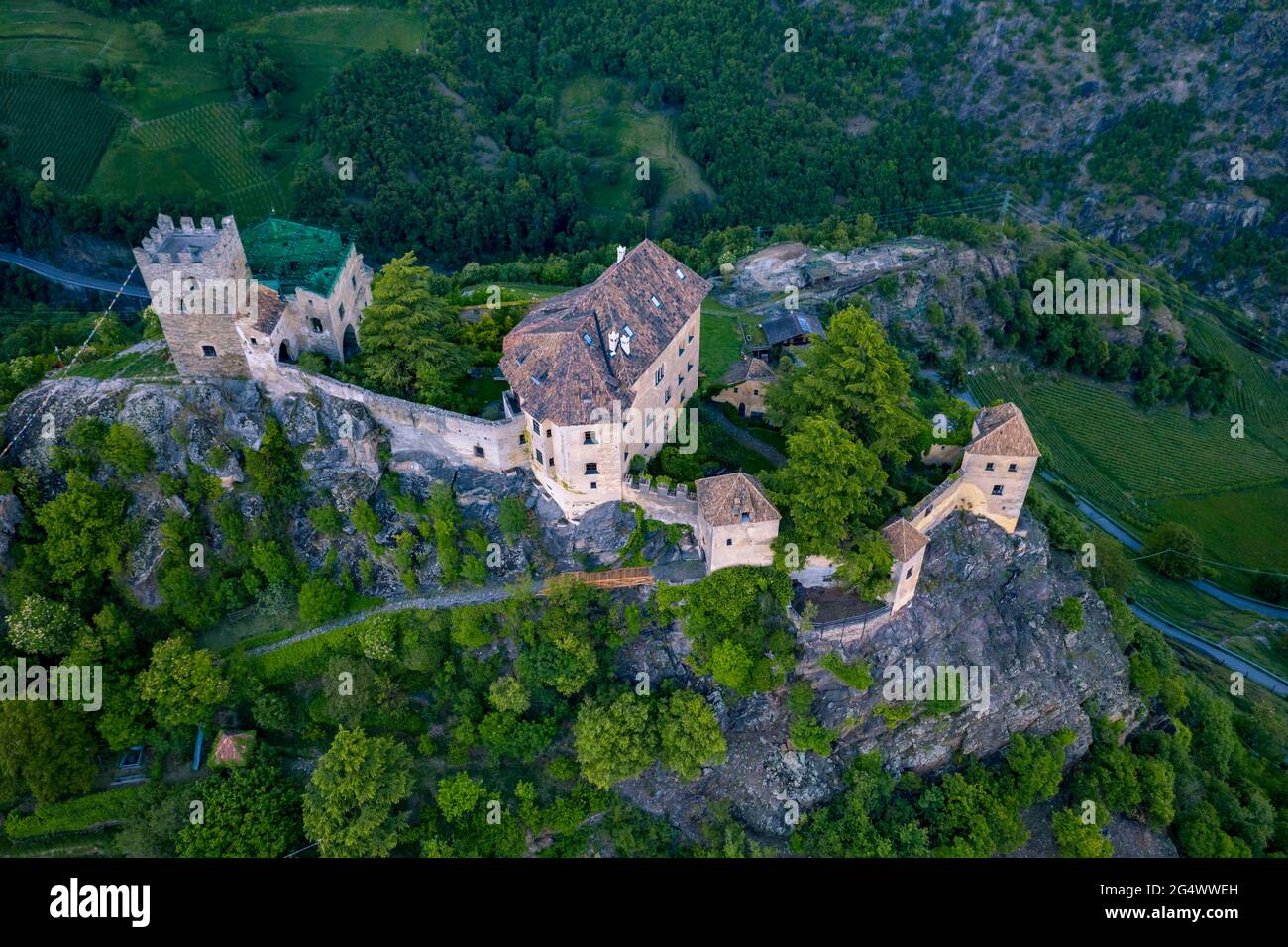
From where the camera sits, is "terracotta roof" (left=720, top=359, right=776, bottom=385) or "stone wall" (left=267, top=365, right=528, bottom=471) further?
"terracotta roof" (left=720, top=359, right=776, bottom=385)

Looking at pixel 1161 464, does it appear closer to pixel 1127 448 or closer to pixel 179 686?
pixel 1127 448

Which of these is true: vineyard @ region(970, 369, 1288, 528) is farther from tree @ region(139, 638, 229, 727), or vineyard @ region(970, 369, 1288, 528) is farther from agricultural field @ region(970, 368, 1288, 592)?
tree @ region(139, 638, 229, 727)

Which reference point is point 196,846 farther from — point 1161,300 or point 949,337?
point 1161,300

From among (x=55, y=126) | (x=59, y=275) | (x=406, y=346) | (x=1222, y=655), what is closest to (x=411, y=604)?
(x=406, y=346)

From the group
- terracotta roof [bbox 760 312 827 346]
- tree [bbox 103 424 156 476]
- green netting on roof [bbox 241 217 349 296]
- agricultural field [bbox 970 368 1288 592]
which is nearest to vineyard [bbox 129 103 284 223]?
green netting on roof [bbox 241 217 349 296]

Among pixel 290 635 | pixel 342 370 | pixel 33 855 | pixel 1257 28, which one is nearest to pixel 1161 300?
pixel 1257 28

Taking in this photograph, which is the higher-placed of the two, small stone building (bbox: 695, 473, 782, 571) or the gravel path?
small stone building (bbox: 695, 473, 782, 571)
